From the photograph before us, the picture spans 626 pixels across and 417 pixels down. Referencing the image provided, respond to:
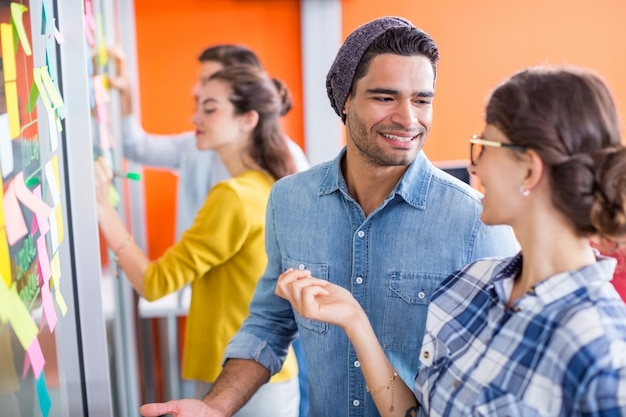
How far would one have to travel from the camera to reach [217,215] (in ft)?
6.41

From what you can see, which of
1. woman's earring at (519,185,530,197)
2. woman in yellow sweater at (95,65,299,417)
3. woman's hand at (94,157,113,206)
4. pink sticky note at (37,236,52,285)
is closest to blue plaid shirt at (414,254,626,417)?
woman's earring at (519,185,530,197)

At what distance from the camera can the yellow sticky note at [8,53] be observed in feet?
3.16

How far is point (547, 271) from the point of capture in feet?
3.26

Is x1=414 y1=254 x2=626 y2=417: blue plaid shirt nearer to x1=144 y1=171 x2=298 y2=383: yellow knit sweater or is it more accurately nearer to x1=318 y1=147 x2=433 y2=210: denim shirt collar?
x1=318 y1=147 x2=433 y2=210: denim shirt collar

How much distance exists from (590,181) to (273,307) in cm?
80

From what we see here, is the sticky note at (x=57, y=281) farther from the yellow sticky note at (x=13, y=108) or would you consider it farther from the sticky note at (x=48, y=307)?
the yellow sticky note at (x=13, y=108)

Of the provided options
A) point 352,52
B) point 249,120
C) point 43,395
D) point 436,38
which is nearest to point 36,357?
point 43,395

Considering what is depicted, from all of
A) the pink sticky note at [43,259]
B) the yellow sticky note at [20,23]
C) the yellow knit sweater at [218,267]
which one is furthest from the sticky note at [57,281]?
the yellow knit sweater at [218,267]

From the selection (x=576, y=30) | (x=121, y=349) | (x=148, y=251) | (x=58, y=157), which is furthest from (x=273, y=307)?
(x=576, y=30)

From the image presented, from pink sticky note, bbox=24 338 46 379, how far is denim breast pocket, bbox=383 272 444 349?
0.63 metres

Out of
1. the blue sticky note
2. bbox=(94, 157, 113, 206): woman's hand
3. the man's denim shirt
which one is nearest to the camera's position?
the blue sticky note

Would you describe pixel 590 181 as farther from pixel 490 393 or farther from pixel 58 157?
pixel 58 157

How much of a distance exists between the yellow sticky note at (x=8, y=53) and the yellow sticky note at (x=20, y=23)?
3 centimetres

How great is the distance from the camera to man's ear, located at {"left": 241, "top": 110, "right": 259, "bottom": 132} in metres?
2.24
